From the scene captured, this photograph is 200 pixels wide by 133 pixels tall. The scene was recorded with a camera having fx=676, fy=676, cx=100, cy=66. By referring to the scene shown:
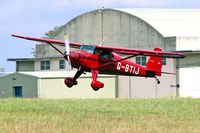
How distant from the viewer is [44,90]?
215 ft

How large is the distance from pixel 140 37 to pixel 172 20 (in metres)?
5.96

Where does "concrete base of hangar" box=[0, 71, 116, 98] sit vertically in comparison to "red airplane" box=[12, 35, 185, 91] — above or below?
below

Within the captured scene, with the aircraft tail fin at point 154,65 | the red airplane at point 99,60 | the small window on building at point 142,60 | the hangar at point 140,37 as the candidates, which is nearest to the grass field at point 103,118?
the red airplane at point 99,60

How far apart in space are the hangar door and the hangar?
0.09m

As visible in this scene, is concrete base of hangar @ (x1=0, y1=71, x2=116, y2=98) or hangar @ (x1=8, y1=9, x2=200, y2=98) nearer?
hangar @ (x1=8, y1=9, x2=200, y2=98)

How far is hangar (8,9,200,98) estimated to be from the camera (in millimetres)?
62000

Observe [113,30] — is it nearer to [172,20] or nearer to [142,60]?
[172,20]

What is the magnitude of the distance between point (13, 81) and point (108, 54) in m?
28.7

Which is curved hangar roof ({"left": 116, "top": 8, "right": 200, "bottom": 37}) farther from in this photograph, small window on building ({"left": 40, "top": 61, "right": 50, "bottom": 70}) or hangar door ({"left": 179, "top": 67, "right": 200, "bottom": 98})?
small window on building ({"left": 40, "top": 61, "right": 50, "bottom": 70})

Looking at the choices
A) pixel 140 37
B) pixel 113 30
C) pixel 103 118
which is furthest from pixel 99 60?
pixel 113 30

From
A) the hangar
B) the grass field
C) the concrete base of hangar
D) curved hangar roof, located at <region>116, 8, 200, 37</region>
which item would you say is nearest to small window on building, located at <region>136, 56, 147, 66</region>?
the hangar

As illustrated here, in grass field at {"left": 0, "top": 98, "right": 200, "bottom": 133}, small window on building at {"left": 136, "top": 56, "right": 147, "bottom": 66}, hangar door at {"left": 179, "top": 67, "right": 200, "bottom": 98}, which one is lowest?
grass field at {"left": 0, "top": 98, "right": 200, "bottom": 133}

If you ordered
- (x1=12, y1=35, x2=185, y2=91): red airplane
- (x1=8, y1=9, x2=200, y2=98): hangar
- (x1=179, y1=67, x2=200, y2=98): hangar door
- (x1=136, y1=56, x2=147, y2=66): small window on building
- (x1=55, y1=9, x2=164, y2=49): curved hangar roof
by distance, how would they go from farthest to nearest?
1. (x1=55, y1=9, x2=164, y2=49): curved hangar roof
2. (x1=136, y1=56, x2=147, y2=66): small window on building
3. (x1=8, y1=9, x2=200, y2=98): hangar
4. (x1=179, y1=67, x2=200, y2=98): hangar door
5. (x1=12, y1=35, x2=185, y2=91): red airplane

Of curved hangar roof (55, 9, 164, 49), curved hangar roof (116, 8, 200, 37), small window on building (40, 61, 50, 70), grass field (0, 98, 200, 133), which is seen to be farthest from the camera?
small window on building (40, 61, 50, 70)
